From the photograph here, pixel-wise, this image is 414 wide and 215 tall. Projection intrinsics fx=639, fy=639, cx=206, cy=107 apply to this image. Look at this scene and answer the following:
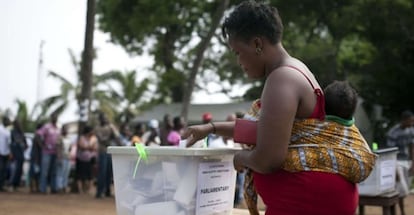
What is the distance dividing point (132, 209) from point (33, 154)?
474 inches

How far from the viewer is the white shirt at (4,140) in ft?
44.4

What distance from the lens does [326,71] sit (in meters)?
22.4

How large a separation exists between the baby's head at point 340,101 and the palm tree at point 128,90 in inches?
1290

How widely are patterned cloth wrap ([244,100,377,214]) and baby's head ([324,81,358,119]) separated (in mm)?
71

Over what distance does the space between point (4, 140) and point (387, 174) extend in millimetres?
9021

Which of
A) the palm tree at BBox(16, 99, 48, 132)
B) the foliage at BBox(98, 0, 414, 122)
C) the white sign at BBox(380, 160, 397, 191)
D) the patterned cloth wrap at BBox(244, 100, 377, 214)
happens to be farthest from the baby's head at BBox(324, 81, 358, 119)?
the palm tree at BBox(16, 99, 48, 132)

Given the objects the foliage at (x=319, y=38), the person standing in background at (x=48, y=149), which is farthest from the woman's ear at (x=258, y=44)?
the foliage at (x=319, y=38)

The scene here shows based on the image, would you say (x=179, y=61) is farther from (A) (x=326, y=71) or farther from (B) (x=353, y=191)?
(B) (x=353, y=191)

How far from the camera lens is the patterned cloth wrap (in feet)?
7.30

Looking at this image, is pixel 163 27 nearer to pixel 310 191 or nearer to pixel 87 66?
pixel 87 66

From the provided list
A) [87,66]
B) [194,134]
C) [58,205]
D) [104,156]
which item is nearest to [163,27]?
[87,66]

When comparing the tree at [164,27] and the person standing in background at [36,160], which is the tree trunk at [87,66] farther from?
the tree at [164,27]

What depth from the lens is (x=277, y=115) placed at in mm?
2096

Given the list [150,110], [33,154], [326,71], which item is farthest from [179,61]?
[33,154]
